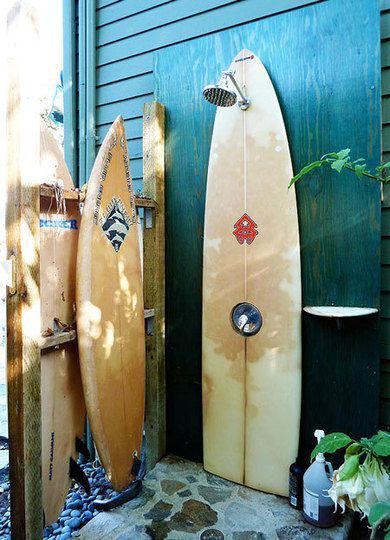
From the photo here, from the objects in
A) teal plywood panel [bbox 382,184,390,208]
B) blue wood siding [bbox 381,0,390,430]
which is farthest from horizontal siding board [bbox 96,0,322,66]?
teal plywood panel [bbox 382,184,390,208]

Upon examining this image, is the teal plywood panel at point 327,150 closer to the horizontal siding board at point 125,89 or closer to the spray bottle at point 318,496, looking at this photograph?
the spray bottle at point 318,496

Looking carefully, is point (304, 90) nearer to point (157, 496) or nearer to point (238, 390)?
point (238, 390)

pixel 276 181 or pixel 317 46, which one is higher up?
pixel 317 46

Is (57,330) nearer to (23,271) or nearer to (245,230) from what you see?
(23,271)

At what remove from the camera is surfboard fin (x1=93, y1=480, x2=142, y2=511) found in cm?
195

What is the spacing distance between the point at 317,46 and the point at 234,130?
56cm

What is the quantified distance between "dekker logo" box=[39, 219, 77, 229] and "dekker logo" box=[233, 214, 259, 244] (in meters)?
0.85

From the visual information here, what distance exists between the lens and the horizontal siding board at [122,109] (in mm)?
2705

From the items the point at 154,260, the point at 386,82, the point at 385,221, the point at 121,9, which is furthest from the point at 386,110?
the point at 121,9

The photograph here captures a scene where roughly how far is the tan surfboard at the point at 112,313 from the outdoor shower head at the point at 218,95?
547 millimetres

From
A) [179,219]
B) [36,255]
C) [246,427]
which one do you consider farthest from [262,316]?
[36,255]

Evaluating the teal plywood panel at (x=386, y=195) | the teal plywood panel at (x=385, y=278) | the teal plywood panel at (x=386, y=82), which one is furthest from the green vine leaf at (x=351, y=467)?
the teal plywood panel at (x=386, y=82)

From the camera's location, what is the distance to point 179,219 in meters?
2.40

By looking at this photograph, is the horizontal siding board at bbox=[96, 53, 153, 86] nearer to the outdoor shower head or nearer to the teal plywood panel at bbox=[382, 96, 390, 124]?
the outdoor shower head
